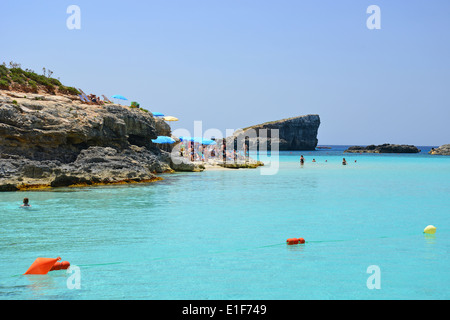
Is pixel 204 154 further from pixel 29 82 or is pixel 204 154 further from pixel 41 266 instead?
pixel 41 266

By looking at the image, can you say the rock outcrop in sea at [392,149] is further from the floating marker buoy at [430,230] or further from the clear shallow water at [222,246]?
the floating marker buoy at [430,230]

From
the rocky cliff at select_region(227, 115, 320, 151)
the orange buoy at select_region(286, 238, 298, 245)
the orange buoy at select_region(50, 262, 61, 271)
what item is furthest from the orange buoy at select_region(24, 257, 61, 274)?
the rocky cliff at select_region(227, 115, 320, 151)

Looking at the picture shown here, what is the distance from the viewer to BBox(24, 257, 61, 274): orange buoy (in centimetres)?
960

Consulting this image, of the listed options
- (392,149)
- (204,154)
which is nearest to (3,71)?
(204,154)

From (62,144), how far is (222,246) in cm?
1887

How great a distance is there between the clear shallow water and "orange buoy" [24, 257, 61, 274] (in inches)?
10.0

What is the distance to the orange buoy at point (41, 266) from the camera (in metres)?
9.60

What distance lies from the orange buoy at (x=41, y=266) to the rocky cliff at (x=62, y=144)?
16.2 metres

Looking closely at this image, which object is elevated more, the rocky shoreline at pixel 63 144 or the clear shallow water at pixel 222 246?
the rocky shoreline at pixel 63 144

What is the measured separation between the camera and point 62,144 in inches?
1089

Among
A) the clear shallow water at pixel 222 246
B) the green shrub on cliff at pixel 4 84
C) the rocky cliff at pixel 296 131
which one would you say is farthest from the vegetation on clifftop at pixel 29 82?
the rocky cliff at pixel 296 131

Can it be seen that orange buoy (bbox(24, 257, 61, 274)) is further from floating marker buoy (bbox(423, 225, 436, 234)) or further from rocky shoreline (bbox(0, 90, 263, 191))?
rocky shoreline (bbox(0, 90, 263, 191))
